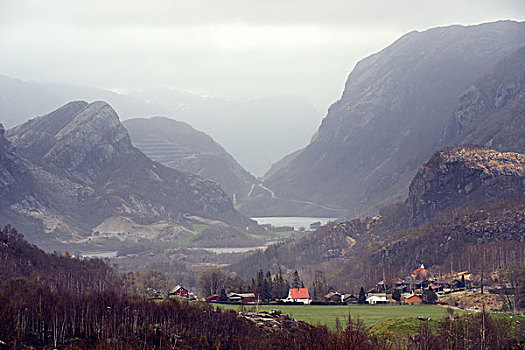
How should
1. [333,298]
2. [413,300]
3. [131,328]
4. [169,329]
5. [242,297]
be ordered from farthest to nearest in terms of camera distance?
[333,298] → [413,300] → [242,297] → [169,329] → [131,328]

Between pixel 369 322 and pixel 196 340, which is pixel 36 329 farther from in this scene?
pixel 369 322

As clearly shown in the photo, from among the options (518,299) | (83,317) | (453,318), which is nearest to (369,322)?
(453,318)

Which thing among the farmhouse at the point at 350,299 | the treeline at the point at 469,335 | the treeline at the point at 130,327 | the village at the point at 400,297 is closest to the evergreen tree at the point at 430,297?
the village at the point at 400,297

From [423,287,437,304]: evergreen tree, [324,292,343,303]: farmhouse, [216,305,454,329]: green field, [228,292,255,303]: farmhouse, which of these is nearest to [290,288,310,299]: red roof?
[324,292,343,303]: farmhouse

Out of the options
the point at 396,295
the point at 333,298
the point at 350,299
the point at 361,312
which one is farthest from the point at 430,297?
the point at 333,298

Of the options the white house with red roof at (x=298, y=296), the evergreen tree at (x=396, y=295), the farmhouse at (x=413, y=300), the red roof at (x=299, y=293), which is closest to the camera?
the farmhouse at (x=413, y=300)

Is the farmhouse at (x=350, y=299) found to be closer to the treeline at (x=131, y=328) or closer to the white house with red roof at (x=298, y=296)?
the white house with red roof at (x=298, y=296)

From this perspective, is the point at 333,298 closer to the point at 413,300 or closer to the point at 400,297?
the point at 400,297
